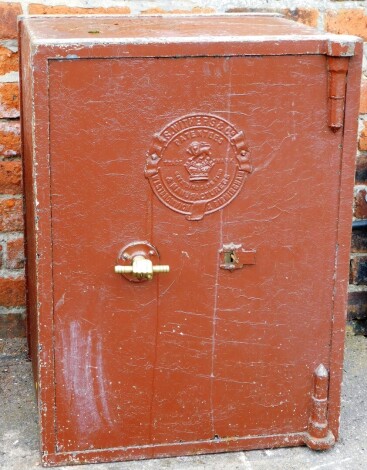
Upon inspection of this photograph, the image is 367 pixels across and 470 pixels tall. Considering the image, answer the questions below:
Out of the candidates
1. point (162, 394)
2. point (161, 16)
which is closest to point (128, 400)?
point (162, 394)

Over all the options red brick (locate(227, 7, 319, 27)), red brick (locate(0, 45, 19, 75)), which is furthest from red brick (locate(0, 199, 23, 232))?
red brick (locate(227, 7, 319, 27))

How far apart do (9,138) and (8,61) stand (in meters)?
0.24

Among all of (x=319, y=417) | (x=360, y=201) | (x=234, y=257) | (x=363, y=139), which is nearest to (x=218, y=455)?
(x=319, y=417)

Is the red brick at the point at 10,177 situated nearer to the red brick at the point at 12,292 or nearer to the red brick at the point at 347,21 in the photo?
the red brick at the point at 12,292

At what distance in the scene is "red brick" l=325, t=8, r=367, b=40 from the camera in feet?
9.02

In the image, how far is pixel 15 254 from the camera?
2771mm

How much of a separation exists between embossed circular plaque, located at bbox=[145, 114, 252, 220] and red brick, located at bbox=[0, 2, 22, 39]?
0.86 metres

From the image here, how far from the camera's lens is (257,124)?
198cm

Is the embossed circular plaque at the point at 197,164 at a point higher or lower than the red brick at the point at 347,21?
lower

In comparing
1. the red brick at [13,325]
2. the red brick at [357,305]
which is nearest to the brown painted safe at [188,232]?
the red brick at [13,325]

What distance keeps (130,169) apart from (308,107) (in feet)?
1.46

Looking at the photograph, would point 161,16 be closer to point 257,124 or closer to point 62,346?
point 257,124

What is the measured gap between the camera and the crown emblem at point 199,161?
6.46 ft

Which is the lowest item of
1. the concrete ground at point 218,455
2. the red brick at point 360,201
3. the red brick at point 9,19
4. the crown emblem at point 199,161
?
the concrete ground at point 218,455
